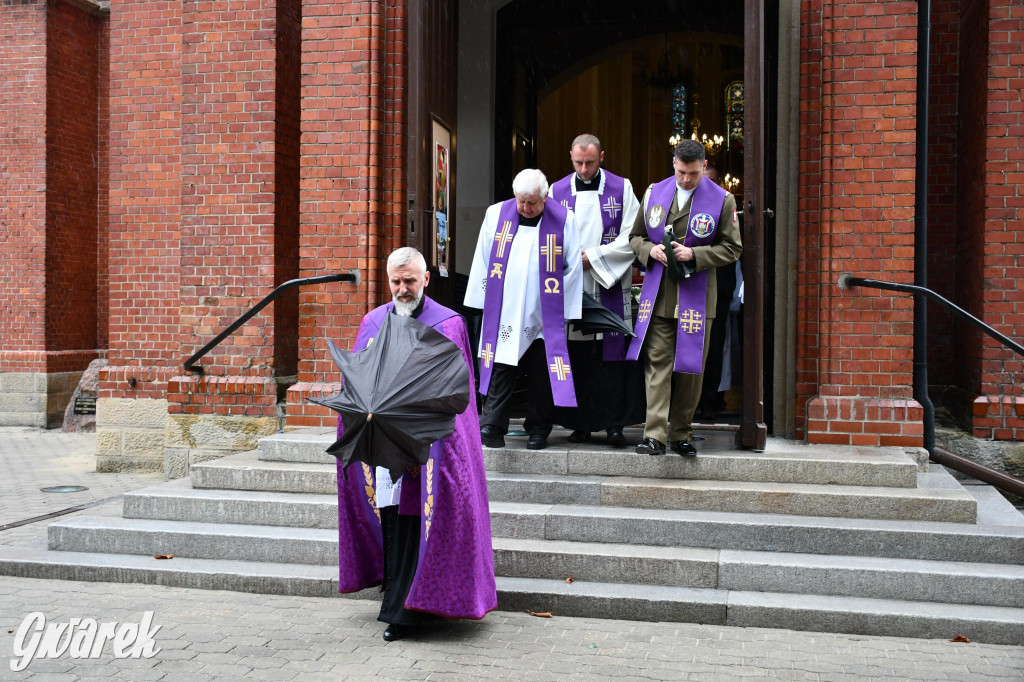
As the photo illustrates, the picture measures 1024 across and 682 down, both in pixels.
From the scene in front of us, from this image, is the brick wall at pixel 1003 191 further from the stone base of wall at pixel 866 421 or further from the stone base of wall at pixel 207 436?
the stone base of wall at pixel 207 436

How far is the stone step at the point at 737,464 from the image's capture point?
5.99 meters

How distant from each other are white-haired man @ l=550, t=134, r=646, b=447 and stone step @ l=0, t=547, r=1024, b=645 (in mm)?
1748

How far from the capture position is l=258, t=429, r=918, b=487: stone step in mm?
5988

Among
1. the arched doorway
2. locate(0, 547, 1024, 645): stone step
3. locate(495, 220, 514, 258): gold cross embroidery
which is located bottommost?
locate(0, 547, 1024, 645): stone step

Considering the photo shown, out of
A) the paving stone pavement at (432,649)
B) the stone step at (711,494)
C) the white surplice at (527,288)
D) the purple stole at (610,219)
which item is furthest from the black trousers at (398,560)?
the purple stole at (610,219)

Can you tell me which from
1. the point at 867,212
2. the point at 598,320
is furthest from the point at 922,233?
the point at 598,320

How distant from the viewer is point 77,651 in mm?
4645

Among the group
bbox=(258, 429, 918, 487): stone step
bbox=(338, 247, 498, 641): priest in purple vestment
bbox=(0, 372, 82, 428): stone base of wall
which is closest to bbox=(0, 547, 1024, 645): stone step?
bbox=(338, 247, 498, 641): priest in purple vestment

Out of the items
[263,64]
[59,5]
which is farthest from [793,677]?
[59,5]

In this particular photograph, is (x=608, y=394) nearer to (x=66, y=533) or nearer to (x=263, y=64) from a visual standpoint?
(x=66, y=533)

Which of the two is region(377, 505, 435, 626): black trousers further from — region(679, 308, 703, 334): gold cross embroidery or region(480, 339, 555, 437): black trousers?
region(679, 308, 703, 334): gold cross embroidery

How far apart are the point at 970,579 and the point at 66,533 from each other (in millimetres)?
5308

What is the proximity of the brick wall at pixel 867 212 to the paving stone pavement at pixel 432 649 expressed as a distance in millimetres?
2395

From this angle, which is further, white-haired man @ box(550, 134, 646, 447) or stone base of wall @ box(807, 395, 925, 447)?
white-haired man @ box(550, 134, 646, 447)
